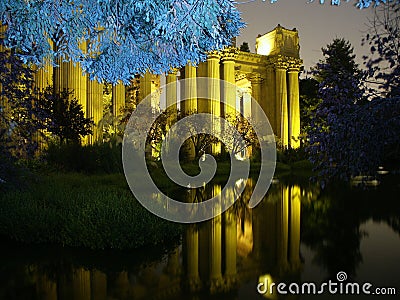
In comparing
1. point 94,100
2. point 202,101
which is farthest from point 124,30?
point 202,101

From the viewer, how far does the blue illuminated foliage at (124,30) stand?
3559 millimetres

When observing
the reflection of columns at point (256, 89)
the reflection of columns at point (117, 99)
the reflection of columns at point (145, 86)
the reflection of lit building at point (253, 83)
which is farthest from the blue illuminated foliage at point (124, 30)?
the reflection of columns at point (256, 89)

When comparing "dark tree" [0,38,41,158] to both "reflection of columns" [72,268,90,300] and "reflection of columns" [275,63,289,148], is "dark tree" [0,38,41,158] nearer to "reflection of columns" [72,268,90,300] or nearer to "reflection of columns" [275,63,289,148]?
"reflection of columns" [72,268,90,300]

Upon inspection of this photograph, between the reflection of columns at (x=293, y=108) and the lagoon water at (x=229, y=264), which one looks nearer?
the lagoon water at (x=229, y=264)

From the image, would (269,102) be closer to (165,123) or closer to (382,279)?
(165,123)

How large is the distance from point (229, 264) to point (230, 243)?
1137 mm

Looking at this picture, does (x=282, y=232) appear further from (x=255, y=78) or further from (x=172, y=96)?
(x=255, y=78)

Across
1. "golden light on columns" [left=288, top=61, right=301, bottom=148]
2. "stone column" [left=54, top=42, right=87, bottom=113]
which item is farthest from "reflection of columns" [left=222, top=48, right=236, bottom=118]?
"stone column" [left=54, top=42, right=87, bottom=113]

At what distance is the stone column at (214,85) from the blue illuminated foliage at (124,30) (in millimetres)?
20715

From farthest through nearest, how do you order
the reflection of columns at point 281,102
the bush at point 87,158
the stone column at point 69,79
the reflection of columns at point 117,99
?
the reflection of columns at point 281,102 < the reflection of columns at point 117,99 < the stone column at point 69,79 < the bush at point 87,158

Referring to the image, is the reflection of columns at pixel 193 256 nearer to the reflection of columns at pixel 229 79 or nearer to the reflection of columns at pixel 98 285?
the reflection of columns at pixel 98 285

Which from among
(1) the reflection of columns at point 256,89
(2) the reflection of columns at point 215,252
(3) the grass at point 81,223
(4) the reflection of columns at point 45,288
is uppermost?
(1) the reflection of columns at point 256,89

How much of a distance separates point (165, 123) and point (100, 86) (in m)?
3.84

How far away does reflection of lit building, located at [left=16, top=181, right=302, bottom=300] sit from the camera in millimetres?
→ 4453
